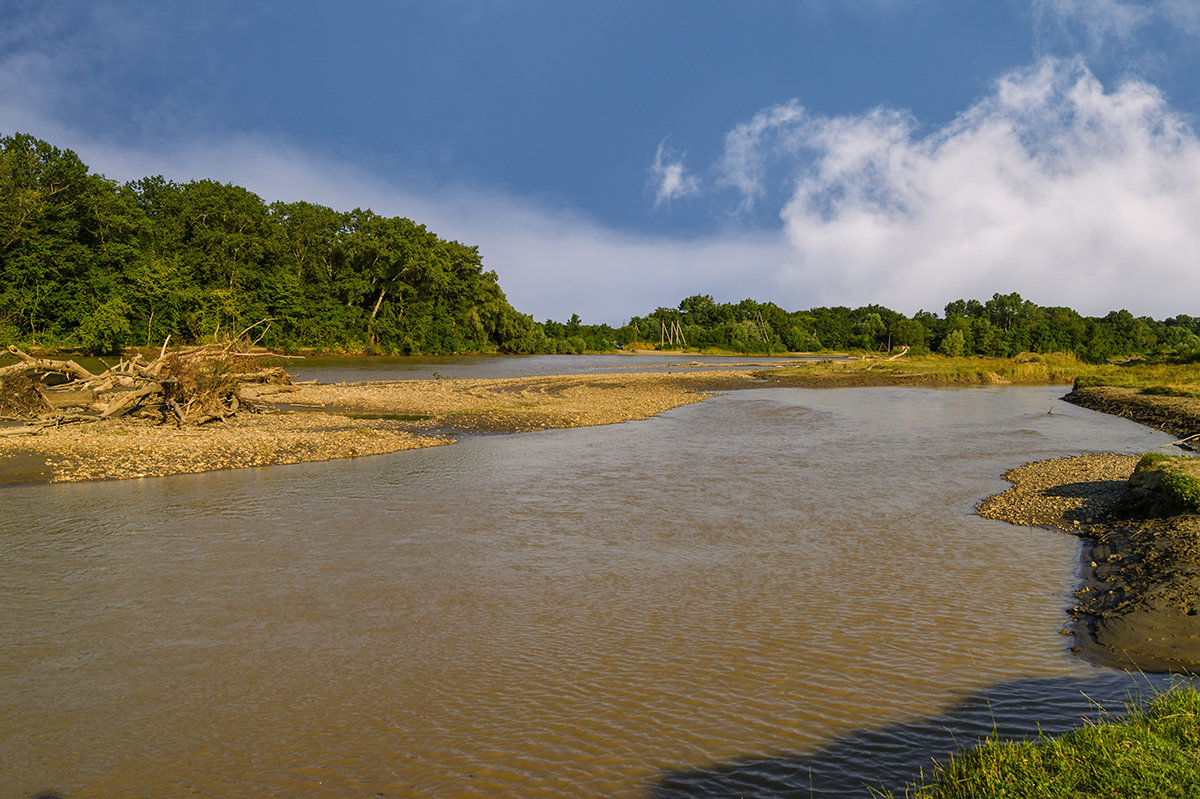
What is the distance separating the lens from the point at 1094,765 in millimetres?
4496

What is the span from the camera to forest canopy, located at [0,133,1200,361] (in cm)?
6147

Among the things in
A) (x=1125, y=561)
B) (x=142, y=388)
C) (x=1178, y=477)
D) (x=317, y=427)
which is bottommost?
(x=1125, y=561)

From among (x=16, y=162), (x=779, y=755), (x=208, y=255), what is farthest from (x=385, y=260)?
(x=779, y=755)

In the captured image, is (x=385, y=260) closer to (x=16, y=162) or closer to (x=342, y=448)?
(x=16, y=162)

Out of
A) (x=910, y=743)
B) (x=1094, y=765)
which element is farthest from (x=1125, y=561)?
(x=1094, y=765)

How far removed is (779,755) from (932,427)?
2659 centimetres

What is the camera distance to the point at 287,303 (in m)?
84.7

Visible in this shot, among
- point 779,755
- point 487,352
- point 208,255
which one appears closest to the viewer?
point 779,755

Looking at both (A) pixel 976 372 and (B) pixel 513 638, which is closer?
(B) pixel 513 638

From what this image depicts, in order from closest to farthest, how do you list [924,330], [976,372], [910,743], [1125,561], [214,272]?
[910,743] < [1125,561] < [976,372] < [214,272] < [924,330]

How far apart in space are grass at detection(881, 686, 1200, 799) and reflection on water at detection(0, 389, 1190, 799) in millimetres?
669

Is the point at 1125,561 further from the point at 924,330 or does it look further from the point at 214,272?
the point at 924,330

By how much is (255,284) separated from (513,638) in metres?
89.6

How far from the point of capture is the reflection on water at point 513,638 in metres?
5.61
